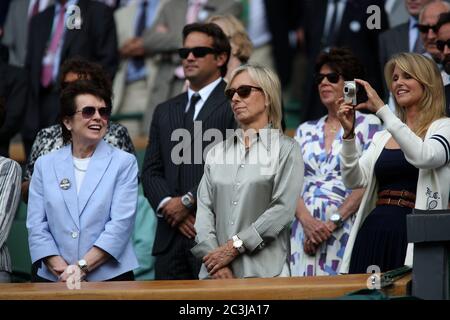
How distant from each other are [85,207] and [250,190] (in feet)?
3.63

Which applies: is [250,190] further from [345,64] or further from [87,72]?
[87,72]

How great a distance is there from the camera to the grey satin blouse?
8695 millimetres

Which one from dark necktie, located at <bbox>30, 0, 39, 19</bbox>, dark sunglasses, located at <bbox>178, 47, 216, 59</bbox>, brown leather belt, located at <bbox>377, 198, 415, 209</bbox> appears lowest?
brown leather belt, located at <bbox>377, 198, 415, 209</bbox>

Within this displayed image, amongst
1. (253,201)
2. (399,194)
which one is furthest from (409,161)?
(253,201)

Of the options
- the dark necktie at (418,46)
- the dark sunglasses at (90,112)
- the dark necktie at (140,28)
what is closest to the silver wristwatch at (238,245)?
the dark sunglasses at (90,112)

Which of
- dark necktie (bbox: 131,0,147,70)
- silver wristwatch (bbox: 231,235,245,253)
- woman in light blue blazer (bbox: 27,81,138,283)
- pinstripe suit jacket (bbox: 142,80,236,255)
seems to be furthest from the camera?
dark necktie (bbox: 131,0,147,70)

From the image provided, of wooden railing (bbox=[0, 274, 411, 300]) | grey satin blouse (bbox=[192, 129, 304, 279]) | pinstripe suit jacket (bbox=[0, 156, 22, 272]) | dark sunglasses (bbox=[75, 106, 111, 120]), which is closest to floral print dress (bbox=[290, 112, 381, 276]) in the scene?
grey satin blouse (bbox=[192, 129, 304, 279])

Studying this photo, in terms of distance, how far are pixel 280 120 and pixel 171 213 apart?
109cm

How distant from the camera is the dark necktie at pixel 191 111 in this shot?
993 cm

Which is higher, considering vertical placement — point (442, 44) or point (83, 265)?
point (442, 44)

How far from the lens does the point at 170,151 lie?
32.5ft

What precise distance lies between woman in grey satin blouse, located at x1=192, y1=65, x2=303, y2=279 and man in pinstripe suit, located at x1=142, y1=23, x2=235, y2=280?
1.95 feet

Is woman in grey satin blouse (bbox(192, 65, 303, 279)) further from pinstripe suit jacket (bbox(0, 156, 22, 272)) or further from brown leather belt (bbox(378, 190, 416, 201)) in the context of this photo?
pinstripe suit jacket (bbox(0, 156, 22, 272))

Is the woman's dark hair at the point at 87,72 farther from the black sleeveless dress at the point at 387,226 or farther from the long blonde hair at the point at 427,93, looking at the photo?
the long blonde hair at the point at 427,93
